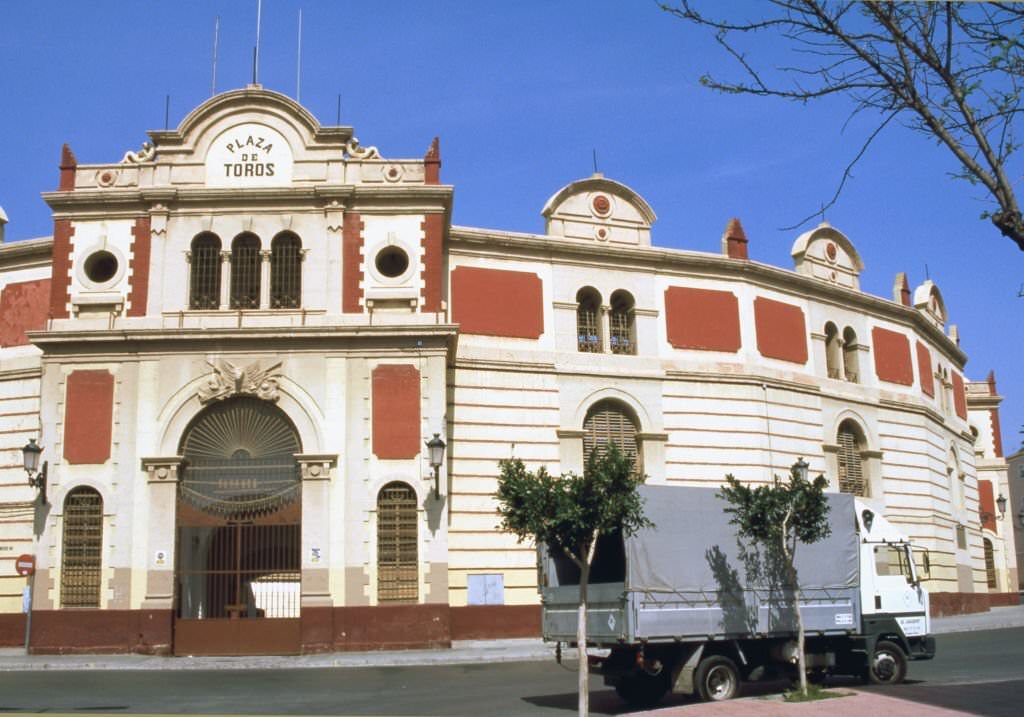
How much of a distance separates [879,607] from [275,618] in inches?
539

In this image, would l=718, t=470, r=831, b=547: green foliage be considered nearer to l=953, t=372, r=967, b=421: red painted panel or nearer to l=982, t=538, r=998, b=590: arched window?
l=953, t=372, r=967, b=421: red painted panel

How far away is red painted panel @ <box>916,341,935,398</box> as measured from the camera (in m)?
40.2

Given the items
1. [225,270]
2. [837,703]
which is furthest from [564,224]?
[837,703]

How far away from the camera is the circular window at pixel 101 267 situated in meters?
28.3

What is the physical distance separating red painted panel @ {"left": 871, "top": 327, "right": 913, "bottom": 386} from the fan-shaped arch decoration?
20.9 m

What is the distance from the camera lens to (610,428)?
32.1m

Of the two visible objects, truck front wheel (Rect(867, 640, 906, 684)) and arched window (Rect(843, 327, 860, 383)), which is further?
arched window (Rect(843, 327, 860, 383))

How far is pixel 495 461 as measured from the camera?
30.3 meters

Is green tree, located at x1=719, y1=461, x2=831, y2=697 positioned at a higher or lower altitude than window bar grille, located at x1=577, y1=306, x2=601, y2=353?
lower

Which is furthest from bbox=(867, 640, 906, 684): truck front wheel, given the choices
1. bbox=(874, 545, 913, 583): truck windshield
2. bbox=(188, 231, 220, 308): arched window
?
bbox=(188, 231, 220, 308): arched window

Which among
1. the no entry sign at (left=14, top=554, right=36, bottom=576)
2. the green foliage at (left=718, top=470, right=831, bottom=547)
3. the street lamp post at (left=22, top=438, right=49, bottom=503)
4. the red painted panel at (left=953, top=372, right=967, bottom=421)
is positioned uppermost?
the red painted panel at (left=953, top=372, right=967, bottom=421)

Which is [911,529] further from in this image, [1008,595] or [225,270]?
[225,270]

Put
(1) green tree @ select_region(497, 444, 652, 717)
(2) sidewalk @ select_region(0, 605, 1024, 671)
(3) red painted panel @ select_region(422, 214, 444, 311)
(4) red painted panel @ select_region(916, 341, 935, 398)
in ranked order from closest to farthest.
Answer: (1) green tree @ select_region(497, 444, 652, 717)
(2) sidewalk @ select_region(0, 605, 1024, 671)
(3) red painted panel @ select_region(422, 214, 444, 311)
(4) red painted panel @ select_region(916, 341, 935, 398)

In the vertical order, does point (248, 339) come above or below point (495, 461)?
above
